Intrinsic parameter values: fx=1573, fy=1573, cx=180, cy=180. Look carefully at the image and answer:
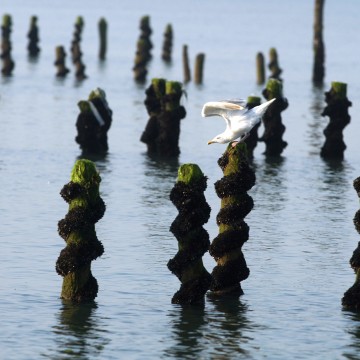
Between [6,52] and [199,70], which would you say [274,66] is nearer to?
[199,70]

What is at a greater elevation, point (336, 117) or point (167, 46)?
point (167, 46)

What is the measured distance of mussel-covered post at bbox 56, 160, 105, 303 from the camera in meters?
26.8

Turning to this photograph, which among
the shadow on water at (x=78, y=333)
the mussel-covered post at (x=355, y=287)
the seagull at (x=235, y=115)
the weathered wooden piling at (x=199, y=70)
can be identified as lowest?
the shadow on water at (x=78, y=333)

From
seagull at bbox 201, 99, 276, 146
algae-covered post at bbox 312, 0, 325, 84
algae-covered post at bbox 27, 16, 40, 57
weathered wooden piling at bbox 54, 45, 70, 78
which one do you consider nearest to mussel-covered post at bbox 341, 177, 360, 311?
seagull at bbox 201, 99, 276, 146

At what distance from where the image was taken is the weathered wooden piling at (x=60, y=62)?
82.5 m

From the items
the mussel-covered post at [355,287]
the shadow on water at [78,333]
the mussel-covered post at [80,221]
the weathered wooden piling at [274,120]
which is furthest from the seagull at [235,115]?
the weathered wooden piling at [274,120]

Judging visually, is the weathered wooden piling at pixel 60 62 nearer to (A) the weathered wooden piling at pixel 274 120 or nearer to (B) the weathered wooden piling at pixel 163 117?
(B) the weathered wooden piling at pixel 163 117

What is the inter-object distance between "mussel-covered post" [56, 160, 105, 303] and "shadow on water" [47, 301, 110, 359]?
58 cm

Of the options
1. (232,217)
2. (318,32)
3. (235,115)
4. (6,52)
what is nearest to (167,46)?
(6,52)

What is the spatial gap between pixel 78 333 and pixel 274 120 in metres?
23.5

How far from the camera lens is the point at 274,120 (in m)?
49.1

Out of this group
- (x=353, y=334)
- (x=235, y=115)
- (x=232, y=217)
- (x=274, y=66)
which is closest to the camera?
(x=353, y=334)

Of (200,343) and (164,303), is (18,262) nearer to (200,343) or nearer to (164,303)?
(164,303)

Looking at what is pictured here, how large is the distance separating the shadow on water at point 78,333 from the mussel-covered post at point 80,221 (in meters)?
0.58
